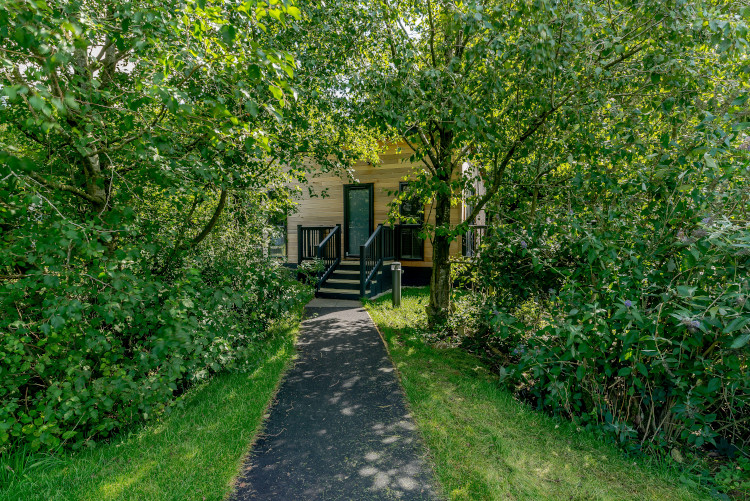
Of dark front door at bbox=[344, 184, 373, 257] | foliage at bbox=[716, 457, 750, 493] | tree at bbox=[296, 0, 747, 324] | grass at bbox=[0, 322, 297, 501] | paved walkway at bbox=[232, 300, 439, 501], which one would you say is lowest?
foliage at bbox=[716, 457, 750, 493]

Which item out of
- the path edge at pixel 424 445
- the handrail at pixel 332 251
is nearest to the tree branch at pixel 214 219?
the path edge at pixel 424 445

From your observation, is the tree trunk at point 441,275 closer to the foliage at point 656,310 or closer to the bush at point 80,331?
the foliage at point 656,310

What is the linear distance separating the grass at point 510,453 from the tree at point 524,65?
2113mm

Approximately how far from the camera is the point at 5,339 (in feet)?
9.85

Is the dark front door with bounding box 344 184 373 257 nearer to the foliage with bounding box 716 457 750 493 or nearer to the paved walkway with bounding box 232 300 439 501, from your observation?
the paved walkway with bounding box 232 300 439 501

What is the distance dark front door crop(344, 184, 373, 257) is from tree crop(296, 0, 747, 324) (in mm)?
5755

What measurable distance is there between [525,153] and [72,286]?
508cm

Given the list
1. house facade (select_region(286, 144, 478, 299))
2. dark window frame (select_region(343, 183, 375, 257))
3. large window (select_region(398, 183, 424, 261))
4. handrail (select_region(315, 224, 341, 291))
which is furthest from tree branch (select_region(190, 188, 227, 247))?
dark window frame (select_region(343, 183, 375, 257))

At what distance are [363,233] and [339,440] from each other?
338 inches

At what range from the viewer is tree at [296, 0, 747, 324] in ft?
12.5

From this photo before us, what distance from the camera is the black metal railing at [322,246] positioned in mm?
10150

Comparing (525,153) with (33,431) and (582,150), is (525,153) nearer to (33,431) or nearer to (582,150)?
(582,150)

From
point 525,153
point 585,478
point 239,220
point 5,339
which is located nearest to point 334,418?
point 585,478

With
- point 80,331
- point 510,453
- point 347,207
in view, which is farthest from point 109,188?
point 347,207
